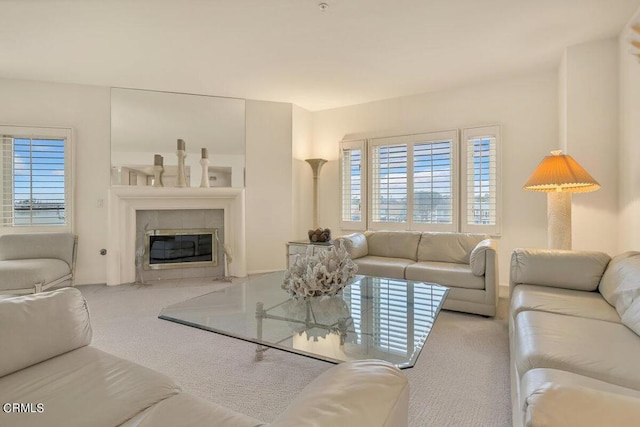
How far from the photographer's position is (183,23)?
2.87 m

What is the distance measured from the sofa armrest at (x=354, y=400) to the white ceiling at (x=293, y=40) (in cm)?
269

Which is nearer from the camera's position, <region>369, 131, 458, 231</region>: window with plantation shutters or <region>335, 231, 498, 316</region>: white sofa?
<region>335, 231, 498, 316</region>: white sofa

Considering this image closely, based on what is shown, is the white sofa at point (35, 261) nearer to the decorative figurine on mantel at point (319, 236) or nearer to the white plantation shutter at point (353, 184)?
the decorative figurine on mantel at point (319, 236)

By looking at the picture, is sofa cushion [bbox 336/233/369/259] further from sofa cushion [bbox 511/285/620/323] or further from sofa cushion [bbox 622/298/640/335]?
sofa cushion [bbox 622/298/640/335]

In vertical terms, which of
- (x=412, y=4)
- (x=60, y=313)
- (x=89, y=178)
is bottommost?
(x=60, y=313)

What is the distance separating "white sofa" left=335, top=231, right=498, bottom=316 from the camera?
10.2ft

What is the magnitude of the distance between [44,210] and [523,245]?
19.7 ft

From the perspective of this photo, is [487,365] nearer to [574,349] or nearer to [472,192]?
[574,349]

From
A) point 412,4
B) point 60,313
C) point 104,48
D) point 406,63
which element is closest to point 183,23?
point 104,48

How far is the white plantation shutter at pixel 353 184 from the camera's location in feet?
16.7

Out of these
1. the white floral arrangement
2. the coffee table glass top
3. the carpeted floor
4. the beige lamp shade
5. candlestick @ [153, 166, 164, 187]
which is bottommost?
the carpeted floor

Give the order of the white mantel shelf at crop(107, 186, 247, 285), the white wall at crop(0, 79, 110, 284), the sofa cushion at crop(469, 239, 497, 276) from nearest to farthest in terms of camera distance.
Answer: the sofa cushion at crop(469, 239, 497, 276) → the white wall at crop(0, 79, 110, 284) → the white mantel shelf at crop(107, 186, 247, 285)

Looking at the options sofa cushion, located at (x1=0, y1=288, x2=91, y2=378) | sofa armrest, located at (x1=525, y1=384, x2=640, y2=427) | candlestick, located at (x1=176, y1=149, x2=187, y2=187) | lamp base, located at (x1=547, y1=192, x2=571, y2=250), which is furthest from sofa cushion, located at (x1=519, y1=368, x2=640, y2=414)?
candlestick, located at (x1=176, y1=149, x2=187, y2=187)

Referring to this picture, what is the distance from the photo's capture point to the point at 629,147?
9.25 feet
